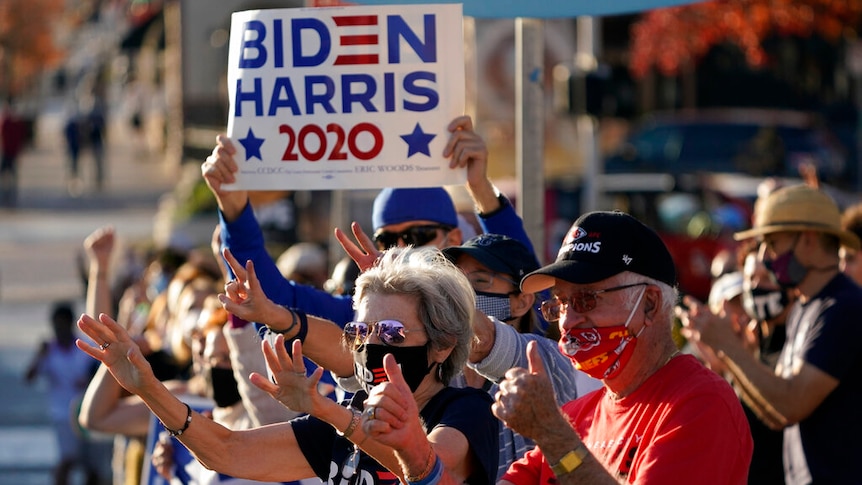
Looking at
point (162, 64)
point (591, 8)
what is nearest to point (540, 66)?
point (591, 8)

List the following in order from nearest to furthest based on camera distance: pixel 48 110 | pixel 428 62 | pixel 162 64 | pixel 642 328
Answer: pixel 642 328
pixel 428 62
pixel 162 64
pixel 48 110

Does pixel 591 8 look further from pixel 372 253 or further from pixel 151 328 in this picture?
pixel 151 328

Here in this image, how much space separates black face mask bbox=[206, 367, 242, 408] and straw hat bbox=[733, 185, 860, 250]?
6.97 feet

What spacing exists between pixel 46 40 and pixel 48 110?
11.3m

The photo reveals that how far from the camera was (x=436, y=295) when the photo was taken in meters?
4.01

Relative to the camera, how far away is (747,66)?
36281mm

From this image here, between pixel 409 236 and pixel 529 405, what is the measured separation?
7.78ft

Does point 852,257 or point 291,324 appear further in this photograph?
point 852,257

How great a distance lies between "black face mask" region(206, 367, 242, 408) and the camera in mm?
5973

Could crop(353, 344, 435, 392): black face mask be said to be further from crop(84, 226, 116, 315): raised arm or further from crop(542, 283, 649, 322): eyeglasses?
crop(84, 226, 116, 315): raised arm

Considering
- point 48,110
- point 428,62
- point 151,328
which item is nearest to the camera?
point 428,62

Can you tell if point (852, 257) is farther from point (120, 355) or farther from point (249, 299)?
point (120, 355)

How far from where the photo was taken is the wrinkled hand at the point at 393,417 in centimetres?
336

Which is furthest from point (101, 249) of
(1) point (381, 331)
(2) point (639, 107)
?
(2) point (639, 107)
